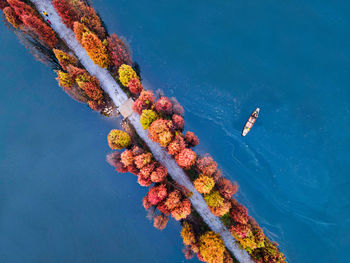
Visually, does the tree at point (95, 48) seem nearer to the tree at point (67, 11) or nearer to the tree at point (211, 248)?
the tree at point (67, 11)

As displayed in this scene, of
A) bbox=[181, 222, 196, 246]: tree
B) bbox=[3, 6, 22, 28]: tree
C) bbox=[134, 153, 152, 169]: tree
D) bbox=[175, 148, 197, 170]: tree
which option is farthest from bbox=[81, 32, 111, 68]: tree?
bbox=[181, 222, 196, 246]: tree

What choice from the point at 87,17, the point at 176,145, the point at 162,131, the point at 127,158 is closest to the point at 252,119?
the point at 176,145

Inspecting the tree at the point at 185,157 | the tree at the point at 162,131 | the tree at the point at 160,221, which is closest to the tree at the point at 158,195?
the tree at the point at 160,221

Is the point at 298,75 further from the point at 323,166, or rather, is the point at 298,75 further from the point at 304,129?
the point at 323,166

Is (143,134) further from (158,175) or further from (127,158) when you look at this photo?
(158,175)

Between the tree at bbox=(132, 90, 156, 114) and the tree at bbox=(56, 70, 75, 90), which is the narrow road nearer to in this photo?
the tree at bbox=(132, 90, 156, 114)

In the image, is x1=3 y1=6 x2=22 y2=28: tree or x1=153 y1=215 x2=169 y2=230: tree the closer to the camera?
x1=153 y1=215 x2=169 y2=230: tree
